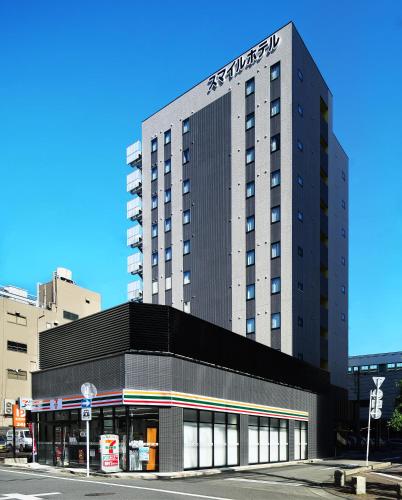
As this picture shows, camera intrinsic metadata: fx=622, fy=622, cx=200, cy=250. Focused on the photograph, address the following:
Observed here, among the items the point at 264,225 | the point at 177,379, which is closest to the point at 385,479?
the point at 177,379

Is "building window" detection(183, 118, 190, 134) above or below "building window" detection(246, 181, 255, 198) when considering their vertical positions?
above

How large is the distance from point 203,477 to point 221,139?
126ft

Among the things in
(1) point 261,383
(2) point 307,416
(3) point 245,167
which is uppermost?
(3) point 245,167

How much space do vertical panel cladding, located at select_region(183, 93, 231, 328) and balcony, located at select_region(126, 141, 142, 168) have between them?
1097 centimetres

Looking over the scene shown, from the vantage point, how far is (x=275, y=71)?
5475 cm

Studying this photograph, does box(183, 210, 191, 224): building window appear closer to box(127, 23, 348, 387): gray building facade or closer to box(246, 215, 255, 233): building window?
box(127, 23, 348, 387): gray building facade

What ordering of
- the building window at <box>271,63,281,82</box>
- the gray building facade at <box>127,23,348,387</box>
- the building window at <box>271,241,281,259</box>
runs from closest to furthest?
the building window at <box>271,241,281,259</box> → the gray building facade at <box>127,23,348,387</box> → the building window at <box>271,63,281,82</box>

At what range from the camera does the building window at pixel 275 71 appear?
5441cm

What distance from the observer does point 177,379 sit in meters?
26.5

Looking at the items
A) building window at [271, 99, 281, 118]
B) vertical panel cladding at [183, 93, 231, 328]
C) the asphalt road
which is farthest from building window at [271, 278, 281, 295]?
the asphalt road

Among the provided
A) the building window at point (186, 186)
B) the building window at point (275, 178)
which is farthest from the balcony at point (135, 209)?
the building window at point (275, 178)

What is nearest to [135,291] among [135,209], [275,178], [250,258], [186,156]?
[135,209]

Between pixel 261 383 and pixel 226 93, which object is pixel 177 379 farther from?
pixel 226 93

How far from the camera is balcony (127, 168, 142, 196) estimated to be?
6856 centimetres
